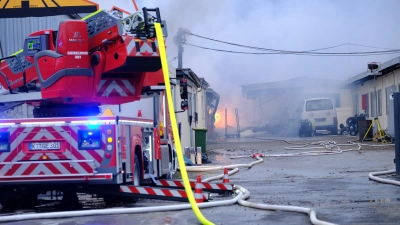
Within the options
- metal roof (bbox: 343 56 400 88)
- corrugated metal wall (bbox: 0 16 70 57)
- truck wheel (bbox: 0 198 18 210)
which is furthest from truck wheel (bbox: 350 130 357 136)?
truck wheel (bbox: 0 198 18 210)

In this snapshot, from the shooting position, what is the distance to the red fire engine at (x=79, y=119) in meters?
9.72

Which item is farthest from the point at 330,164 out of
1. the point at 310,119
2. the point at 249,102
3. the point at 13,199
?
the point at 249,102

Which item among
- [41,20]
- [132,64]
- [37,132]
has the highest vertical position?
[41,20]

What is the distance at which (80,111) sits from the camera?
428 inches

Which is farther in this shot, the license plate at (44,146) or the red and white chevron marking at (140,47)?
the license plate at (44,146)

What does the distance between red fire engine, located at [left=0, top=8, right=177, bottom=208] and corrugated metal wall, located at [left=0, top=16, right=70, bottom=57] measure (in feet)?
20.9

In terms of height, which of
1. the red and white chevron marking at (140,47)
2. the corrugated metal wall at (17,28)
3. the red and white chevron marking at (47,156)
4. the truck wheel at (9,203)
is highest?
the corrugated metal wall at (17,28)

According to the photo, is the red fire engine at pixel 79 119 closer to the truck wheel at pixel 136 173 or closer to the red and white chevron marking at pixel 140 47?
the red and white chevron marking at pixel 140 47

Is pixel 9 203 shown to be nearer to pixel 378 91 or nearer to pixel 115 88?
pixel 115 88

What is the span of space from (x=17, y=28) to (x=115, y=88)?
7186mm

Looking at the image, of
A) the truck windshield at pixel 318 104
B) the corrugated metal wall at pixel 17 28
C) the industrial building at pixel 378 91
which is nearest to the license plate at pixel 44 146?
the corrugated metal wall at pixel 17 28

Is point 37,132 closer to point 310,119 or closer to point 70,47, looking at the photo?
point 70,47

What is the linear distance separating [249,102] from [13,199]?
48.1 m

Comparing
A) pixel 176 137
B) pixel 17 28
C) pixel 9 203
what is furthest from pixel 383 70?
pixel 176 137
